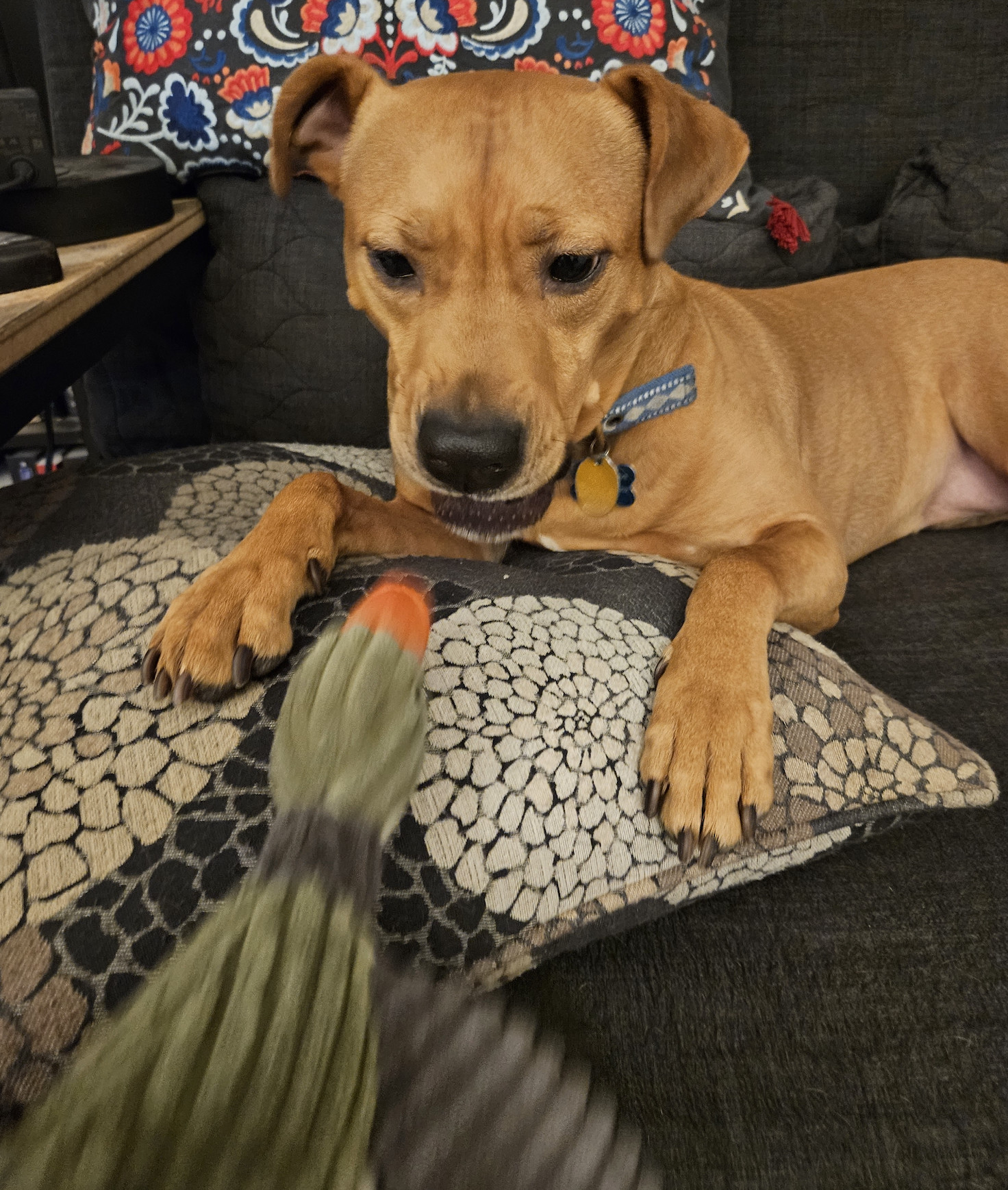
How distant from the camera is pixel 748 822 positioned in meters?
0.95

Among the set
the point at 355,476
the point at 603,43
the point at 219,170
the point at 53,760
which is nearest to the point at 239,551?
the point at 53,760

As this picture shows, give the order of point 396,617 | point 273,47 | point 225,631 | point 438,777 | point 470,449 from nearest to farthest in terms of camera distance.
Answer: point 396,617
point 438,777
point 225,631
point 470,449
point 273,47

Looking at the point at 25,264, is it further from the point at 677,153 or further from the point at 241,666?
the point at 677,153

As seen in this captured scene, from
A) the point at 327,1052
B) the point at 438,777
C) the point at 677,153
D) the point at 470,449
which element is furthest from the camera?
the point at 677,153

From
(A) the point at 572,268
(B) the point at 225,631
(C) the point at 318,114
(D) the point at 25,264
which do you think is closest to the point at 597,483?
(A) the point at 572,268

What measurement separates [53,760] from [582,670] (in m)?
0.59

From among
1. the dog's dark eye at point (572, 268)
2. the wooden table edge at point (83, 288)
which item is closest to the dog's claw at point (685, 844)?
the dog's dark eye at point (572, 268)

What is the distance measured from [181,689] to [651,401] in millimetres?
882

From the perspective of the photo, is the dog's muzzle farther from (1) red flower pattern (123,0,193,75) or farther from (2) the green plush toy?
(1) red flower pattern (123,0,193,75)

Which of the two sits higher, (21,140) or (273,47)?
(273,47)

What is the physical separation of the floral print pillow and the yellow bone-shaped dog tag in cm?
99

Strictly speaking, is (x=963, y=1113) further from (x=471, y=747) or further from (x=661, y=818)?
(x=471, y=747)

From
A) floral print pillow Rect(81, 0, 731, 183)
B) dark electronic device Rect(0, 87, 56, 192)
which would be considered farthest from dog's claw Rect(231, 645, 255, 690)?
floral print pillow Rect(81, 0, 731, 183)

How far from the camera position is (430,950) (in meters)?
0.82
